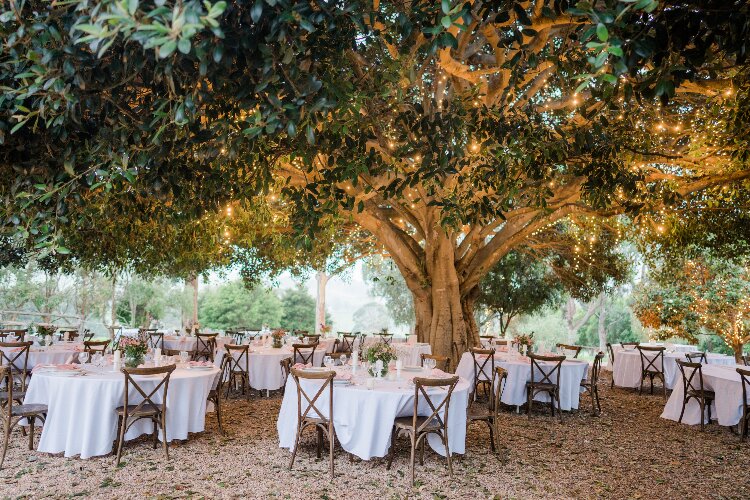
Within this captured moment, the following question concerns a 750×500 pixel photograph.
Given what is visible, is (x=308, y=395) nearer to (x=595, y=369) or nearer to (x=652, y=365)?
(x=595, y=369)

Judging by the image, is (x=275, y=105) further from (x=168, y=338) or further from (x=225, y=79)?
(x=168, y=338)

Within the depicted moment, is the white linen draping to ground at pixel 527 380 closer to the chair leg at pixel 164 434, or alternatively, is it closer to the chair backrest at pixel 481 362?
the chair backrest at pixel 481 362

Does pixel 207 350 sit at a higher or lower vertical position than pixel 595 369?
lower

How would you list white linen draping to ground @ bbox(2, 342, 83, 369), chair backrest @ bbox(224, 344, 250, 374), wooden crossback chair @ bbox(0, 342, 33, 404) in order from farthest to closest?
chair backrest @ bbox(224, 344, 250, 374)
white linen draping to ground @ bbox(2, 342, 83, 369)
wooden crossback chair @ bbox(0, 342, 33, 404)

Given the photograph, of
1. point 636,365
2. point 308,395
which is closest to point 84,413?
point 308,395

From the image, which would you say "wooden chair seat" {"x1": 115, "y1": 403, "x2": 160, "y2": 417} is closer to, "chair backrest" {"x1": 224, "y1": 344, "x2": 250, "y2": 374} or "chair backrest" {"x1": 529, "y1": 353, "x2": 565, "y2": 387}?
"chair backrest" {"x1": 224, "y1": 344, "x2": 250, "y2": 374}

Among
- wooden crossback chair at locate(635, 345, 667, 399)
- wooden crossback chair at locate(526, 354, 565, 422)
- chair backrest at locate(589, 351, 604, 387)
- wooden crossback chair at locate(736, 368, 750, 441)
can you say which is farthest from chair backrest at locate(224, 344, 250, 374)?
wooden crossback chair at locate(635, 345, 667, 399)

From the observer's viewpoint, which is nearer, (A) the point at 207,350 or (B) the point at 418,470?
(B) the point at 418,470

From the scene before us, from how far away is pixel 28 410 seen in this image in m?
5.24

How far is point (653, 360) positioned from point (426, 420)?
7059 millimetres

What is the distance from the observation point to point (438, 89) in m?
5.96

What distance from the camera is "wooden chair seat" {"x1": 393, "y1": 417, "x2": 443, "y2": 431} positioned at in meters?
5.05

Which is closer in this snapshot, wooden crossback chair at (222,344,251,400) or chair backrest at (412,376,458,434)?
chair backrest at (412,376,458,434)

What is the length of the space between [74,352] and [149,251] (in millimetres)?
1924
